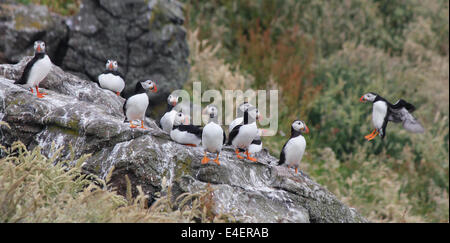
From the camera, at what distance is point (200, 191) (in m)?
4.10

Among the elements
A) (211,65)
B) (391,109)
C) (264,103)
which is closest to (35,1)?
(211,65)

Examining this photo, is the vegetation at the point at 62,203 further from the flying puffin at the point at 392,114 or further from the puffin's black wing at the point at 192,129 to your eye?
the flying puffin at the point at 392,114

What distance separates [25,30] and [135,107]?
372cm

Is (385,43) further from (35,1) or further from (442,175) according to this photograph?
(35,1)

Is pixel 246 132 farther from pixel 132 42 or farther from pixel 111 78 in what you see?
pixel 132 42

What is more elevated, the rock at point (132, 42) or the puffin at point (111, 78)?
the rock at point (132, 42)

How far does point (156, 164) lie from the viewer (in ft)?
14.4

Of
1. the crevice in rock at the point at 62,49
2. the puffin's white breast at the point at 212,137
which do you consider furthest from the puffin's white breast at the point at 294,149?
the crevice in rock at the point at 62,49

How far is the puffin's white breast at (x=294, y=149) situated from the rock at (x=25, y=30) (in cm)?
462

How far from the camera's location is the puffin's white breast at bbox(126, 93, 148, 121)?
15.7 ft

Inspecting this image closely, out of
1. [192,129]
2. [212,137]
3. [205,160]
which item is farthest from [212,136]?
[192,129]

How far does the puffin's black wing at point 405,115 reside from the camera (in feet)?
14.5

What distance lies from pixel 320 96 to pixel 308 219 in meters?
5.73

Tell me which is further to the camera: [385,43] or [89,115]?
[385,43]
